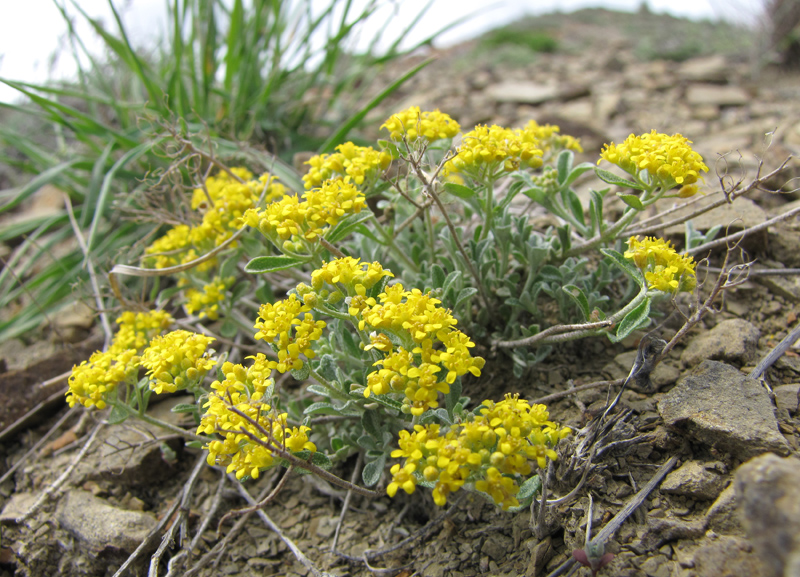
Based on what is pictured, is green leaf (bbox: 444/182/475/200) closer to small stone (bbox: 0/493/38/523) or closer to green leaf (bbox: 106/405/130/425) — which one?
green leaf (bbox: 106/405/130/425)

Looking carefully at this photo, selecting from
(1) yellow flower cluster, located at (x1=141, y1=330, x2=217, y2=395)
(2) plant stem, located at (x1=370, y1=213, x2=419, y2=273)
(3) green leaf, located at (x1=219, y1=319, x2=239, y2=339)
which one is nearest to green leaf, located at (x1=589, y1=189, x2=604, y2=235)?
(2) plant stem, located at (x1=370, y1=213, x2=419, y2=273)

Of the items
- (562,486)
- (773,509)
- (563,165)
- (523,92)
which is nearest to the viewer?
(773,509)

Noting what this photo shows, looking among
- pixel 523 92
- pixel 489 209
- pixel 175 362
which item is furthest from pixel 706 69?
pixel 175 362

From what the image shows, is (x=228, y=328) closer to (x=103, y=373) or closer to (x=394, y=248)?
(x=103, y=373)

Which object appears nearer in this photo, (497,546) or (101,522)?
(497,546)

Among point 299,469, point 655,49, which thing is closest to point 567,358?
point 299,469

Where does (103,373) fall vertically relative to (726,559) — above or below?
above

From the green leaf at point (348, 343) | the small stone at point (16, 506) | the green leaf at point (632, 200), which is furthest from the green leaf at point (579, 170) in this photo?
the small stone at point (16, 506)

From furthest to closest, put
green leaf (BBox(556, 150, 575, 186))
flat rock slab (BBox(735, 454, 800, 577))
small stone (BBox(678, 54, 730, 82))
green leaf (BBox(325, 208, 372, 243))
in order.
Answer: small stone (BBox(678, 54, 730, 82)) < green leaf (BBox(556, 150, 575, 186)) < green leaf (BBox(325, 208, 372, 243)) < flat rock slab (BBox(735, 454, 800, 577))
